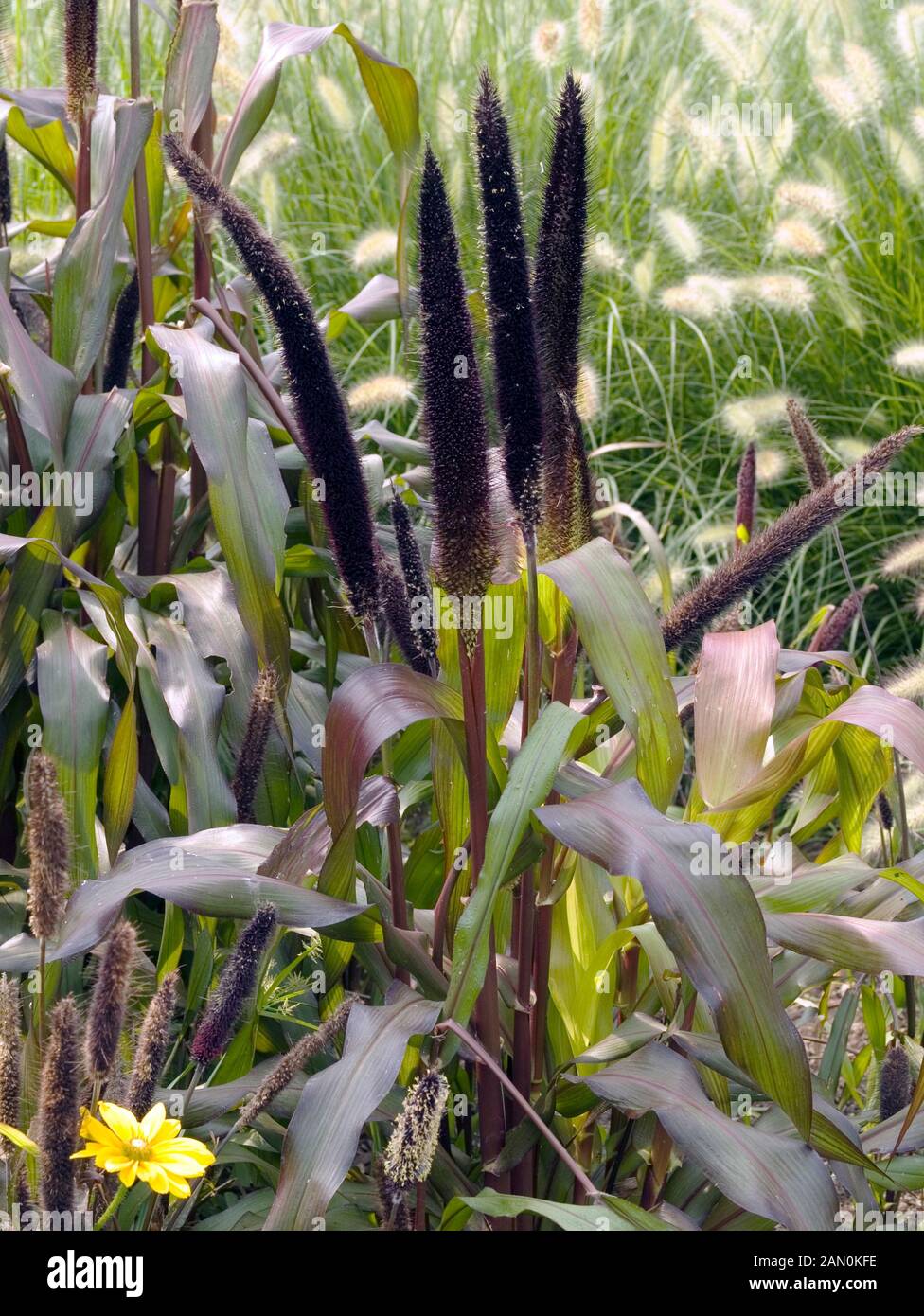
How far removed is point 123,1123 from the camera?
147cm

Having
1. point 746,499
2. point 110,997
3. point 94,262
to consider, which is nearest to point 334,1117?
point 110,997

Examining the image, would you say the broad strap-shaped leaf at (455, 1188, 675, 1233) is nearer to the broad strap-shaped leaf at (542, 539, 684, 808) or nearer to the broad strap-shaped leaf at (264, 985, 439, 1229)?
the broad strap-shaped leaf at (264, 985, 439, 1229)

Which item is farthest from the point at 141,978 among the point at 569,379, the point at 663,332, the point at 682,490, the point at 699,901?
the point at 663,332

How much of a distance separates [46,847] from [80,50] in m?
1.73

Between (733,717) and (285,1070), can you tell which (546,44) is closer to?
(733,717)

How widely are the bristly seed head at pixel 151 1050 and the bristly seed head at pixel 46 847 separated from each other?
0.15m

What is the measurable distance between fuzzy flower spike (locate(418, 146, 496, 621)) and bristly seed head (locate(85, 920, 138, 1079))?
60cm

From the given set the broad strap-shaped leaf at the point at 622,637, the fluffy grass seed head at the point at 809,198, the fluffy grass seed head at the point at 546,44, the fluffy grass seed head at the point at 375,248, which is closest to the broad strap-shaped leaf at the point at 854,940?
the broad strap-shaped leaf at the point at 622,637

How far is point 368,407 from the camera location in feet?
11.3

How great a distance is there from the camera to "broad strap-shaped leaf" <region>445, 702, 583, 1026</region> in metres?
1.56

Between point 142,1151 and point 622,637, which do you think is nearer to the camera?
point 142,1151

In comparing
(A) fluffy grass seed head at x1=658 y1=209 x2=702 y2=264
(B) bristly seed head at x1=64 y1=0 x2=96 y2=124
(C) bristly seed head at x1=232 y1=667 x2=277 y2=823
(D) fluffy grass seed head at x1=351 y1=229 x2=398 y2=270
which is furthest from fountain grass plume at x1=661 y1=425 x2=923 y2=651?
(A) fluffy grass seed head at x1=658 y1=209 x2=702 y2=264

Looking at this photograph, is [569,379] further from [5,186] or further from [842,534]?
[842,534]

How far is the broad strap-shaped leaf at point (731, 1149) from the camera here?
1648mm
